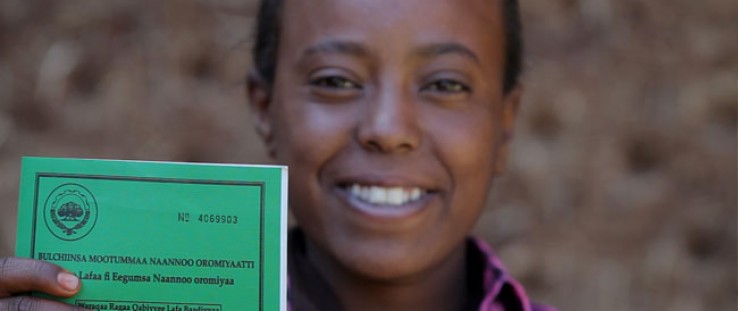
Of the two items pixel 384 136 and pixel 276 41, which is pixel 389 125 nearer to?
pixel 384 136

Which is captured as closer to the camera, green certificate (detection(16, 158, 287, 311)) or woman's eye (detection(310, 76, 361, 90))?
green certificate (detection(16, 158, 287, 311))

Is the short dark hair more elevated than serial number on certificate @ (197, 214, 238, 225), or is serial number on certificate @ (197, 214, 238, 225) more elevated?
the short dark hair

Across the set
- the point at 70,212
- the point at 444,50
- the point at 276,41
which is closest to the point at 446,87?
the point at 444,50

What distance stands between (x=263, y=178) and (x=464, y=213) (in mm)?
441

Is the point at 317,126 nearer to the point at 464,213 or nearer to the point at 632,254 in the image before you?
the point at 464,213

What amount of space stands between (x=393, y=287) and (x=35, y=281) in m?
0.58

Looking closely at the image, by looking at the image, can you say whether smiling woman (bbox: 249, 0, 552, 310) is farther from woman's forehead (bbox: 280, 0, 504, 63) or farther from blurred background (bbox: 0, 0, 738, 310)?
blurred background (bbox: 0, 0, 738, 310)

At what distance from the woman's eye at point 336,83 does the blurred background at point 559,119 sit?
1191mm

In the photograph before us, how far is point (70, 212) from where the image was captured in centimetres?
114

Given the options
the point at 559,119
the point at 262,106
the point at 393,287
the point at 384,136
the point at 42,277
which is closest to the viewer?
the point at 42,277

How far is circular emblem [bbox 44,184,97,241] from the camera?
3.74 feet

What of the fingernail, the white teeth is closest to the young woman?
the white teeth

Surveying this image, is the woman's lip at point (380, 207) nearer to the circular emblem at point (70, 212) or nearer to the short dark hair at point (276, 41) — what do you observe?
the short dark hair at point (276, 41)

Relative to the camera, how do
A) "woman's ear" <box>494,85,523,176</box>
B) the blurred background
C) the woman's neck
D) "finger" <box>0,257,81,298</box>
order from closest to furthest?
"finger" <box>0,257,81,298</box>, the woman's neck, "woman's ear" <box>494,85,523,176</box>, the blurred background
